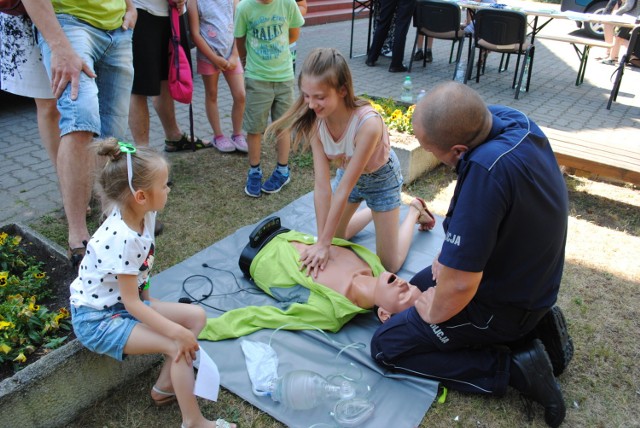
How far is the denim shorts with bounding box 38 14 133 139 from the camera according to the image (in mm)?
2615

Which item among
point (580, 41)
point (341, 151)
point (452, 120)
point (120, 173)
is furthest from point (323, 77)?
point (580, 41)

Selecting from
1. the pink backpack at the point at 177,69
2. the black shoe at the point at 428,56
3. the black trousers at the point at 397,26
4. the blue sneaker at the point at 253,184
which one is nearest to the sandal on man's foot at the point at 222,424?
the blue sneaker at the point at 253,184

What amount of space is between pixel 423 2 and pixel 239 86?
13.6 ft

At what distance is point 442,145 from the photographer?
1.86 m

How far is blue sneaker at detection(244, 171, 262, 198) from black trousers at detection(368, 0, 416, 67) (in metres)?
4.78

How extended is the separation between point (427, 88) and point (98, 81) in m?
5.29

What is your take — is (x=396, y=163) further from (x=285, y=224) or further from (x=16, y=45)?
(x=16, y=45)

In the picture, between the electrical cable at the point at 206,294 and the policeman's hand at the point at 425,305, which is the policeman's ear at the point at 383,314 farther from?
the electrical cable at the point at 206,294

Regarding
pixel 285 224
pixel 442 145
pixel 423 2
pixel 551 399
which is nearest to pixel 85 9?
pixel 285 224

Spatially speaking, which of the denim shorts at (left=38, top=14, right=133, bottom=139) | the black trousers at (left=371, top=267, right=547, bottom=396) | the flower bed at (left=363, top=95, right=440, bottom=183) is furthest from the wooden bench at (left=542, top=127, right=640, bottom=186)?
the denim shorts at (left=38, top=14, right=133, bottom=139)

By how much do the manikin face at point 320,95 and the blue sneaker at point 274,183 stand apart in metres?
1.51

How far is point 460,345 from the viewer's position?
228cm

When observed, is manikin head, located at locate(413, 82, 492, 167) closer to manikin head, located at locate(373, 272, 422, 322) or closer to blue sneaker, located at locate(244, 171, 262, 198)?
manikin head, located at locate(373, 272, 422, 322)

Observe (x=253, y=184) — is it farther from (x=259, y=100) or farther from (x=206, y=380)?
(x=206, y=380)
